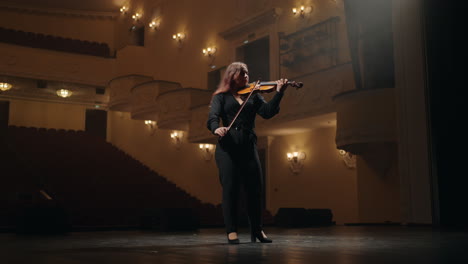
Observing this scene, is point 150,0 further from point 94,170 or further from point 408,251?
point 408,251

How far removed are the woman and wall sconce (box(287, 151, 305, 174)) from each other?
8372mm

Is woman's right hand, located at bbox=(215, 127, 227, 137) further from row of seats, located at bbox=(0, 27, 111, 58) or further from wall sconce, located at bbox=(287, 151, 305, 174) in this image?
row of seats, located at bbox=(0, 27, 111, 58)

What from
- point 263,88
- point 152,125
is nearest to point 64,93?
point 152,125

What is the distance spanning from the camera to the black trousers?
10.8 ft

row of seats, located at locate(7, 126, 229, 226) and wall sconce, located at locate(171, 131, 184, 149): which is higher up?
wall sconce, located at locate(171, 131, 184, 149)

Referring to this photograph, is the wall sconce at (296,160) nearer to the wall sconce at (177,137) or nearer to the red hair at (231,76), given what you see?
the wall sconce at (177,137)

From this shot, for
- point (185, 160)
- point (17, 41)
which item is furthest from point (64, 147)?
point (17, 41)

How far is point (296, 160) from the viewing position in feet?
38.7

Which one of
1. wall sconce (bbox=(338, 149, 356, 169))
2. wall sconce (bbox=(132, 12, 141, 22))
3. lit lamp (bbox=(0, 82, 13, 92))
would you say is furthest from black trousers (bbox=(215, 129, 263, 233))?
wall sconce (bbox=(132, 12, 141, 22))

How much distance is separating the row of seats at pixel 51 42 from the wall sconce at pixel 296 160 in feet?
33.8

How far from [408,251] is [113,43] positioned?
791 inches

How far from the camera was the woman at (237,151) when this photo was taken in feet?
10.8

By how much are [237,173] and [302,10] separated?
841cm

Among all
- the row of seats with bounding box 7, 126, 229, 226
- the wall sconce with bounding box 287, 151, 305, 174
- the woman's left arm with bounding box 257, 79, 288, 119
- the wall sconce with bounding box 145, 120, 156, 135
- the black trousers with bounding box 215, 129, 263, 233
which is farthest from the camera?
the wall sconce with bounding box 145, 120, 156, 135
